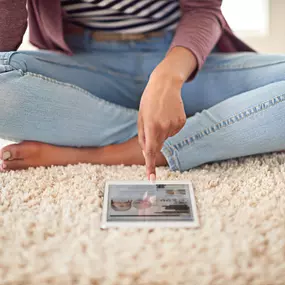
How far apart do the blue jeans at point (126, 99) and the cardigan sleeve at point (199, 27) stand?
10 centimetres

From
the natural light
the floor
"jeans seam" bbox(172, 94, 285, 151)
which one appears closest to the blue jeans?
"jeans seam" bbox(172, 94, 285, 151)

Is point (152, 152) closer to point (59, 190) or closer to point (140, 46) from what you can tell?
point (59, 190)

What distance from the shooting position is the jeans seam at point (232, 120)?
0.86 metres

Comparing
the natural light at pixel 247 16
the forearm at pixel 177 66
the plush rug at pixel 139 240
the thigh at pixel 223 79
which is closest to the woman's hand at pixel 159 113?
the forearm at pixel 177 66

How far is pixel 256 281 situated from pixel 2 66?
0.68 m

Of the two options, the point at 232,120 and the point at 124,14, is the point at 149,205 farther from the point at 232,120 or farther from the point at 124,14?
the point at 124,14

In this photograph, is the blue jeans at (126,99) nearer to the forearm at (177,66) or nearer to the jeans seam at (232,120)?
the jeans seam at (232,120)

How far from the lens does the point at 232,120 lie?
33.9 inches

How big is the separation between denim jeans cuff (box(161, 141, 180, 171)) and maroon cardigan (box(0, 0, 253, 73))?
0.20 meters

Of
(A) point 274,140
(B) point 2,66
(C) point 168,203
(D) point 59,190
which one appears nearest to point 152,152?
(C) point 168,203

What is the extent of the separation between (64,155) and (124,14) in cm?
41

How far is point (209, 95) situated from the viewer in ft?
3.42

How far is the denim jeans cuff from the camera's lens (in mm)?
862

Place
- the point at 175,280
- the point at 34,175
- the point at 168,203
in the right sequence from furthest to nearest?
the point at 34,175, the point at 168,203, the point at 175,280
